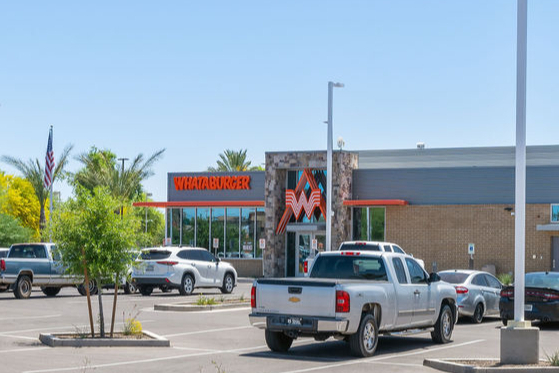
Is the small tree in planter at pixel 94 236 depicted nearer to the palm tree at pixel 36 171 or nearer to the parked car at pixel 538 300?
the parked car at pixel 538 300

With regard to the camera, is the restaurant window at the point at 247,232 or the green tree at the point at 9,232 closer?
the restaurant window at the point at 247,232

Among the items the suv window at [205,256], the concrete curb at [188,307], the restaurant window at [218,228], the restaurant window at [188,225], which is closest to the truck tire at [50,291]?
the suv window at [205,256]

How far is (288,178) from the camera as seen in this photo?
5053 centimetres

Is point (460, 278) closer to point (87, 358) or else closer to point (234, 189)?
point (87, 358)

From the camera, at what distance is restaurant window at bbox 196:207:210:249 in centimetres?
5362

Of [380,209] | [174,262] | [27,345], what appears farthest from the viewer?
[380,209]

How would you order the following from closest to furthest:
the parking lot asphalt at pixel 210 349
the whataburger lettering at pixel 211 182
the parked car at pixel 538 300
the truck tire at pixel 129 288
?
1. the parking lot asphalt at pixel 210 349
2. the parked car at pixel 538 300
3. the truck tire at pixel 129 288
4. the whataburger lettering at pixel 211 182

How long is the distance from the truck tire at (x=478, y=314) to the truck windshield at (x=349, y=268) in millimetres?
7201

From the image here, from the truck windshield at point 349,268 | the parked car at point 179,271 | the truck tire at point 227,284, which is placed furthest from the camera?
the truck tire at point 227,284

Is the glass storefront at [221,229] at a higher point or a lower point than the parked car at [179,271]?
higher

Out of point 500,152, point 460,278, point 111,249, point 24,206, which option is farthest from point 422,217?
point 24,206

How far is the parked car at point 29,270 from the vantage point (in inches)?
1215

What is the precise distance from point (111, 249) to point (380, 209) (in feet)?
103

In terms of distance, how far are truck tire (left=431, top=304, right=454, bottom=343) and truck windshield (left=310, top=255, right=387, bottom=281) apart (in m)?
2.17
